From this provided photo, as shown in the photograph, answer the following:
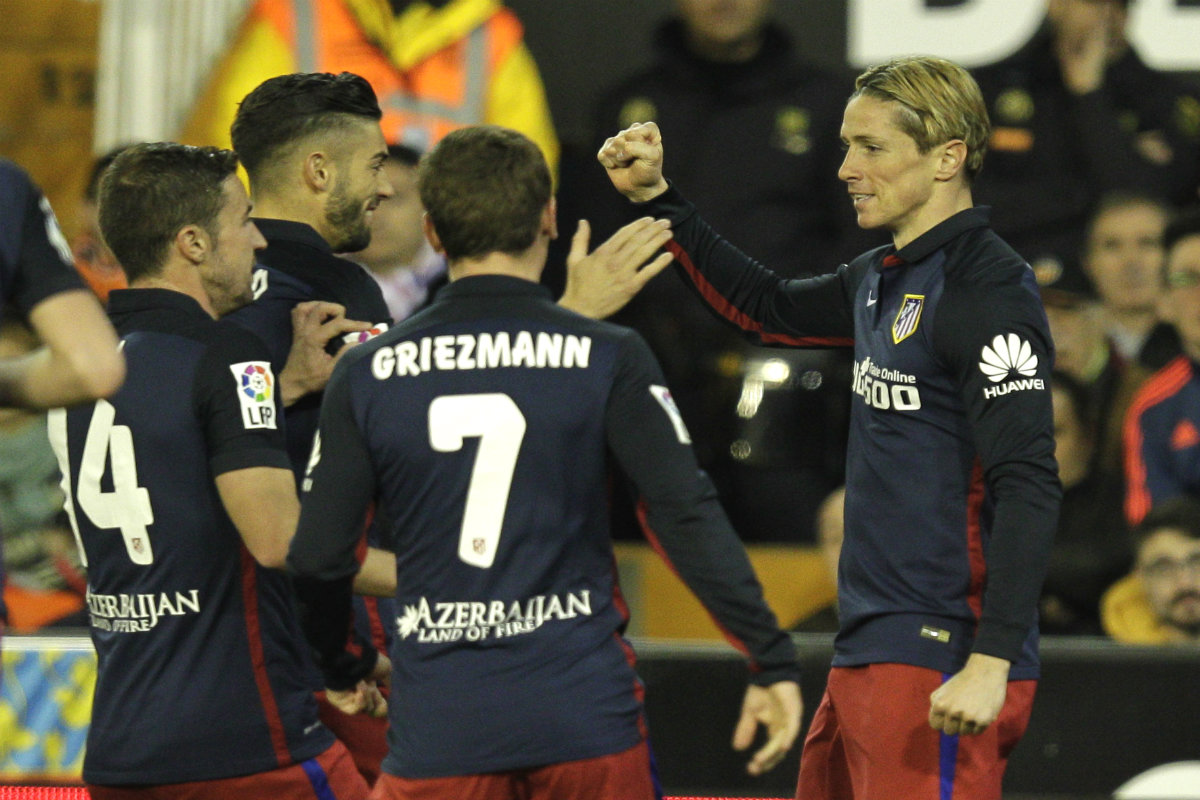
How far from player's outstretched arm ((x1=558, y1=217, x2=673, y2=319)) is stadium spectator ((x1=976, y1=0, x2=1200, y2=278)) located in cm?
320

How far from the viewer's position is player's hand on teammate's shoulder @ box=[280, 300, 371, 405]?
2928 millimetres

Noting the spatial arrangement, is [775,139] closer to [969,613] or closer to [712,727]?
[712,727]

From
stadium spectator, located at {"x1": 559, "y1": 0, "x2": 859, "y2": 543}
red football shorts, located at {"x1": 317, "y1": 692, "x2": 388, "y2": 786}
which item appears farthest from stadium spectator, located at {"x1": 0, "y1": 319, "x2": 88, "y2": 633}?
red football shorts, located at {"x1": 317, "y1": 692, "x2": 388, "y2": 786}

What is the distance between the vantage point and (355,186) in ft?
10.2

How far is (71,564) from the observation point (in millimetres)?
5520

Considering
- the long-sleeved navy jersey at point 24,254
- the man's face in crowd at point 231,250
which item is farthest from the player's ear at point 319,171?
the long-sleeved navy jersey at point 24,254

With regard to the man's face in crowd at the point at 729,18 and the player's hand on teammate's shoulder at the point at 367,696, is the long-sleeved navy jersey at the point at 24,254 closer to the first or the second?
the player's hand on teammate's shoulder at the point at 367,696

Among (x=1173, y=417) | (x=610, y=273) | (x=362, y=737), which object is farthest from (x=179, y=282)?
(x=1173, y=417)

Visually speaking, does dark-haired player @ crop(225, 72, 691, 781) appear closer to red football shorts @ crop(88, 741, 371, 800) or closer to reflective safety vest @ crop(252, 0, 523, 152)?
red football shorts @ crop(88, 741, 371, 800)

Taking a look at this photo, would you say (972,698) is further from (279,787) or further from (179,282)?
(179,282)

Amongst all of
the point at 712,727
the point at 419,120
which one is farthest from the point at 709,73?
the point at 712,727

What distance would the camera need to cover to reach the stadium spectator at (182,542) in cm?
265

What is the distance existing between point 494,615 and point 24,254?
87 cm

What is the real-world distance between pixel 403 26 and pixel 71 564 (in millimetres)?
2388
